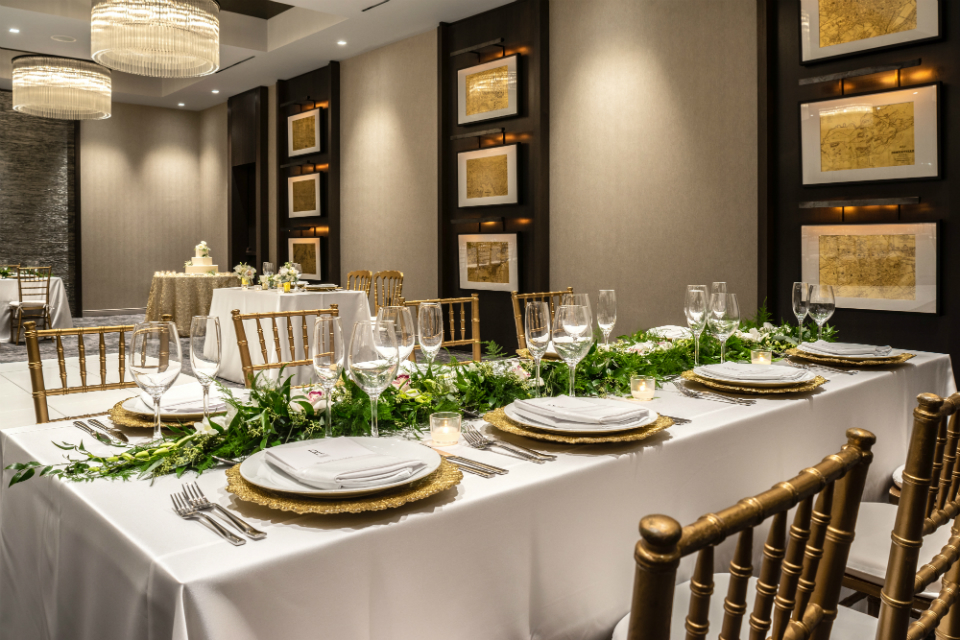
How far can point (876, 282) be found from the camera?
4348mm

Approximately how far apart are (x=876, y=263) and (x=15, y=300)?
8.11m

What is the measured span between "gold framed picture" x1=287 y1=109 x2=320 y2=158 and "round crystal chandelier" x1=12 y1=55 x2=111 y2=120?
2282 millimetres

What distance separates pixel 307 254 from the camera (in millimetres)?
8992

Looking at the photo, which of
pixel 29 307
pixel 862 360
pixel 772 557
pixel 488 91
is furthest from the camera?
Result: pixel 29 307

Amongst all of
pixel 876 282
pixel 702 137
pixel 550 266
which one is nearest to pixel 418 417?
pixel 876 282

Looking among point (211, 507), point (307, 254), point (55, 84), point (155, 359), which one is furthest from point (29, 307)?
point (211, 507)

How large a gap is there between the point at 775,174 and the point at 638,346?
2972 mm

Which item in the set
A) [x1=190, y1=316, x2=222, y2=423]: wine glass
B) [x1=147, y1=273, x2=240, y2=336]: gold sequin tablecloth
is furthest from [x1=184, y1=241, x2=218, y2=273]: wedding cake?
[x1=190, y1=316, x2=222, y2=423]: wine glass

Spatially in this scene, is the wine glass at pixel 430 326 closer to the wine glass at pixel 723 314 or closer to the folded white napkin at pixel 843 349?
the wine glass at pixel 723 314

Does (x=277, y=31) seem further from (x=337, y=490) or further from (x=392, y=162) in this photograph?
(x=337, y=490)

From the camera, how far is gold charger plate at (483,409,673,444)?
1306 millimetres

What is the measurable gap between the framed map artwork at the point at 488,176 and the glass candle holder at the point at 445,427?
205 inches

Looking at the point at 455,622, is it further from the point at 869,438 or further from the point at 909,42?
→ the point at 909,42

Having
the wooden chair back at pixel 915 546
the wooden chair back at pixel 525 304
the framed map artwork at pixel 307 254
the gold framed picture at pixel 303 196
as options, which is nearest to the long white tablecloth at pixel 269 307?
the wooden chair back at pixel 525 304
